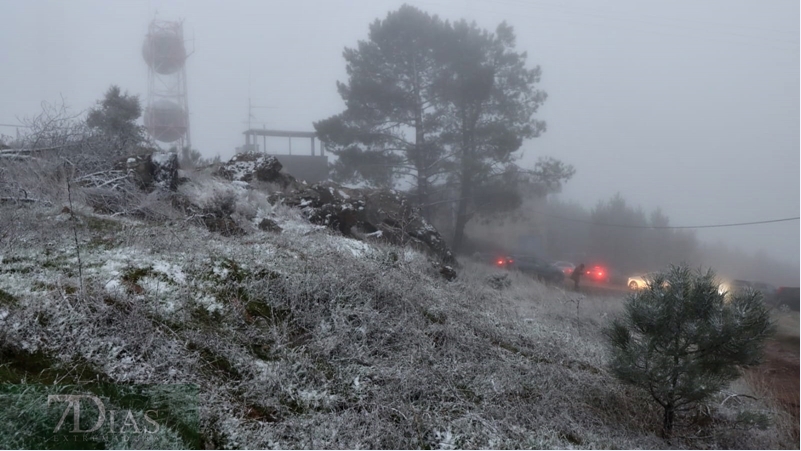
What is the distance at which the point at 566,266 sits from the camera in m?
11.7

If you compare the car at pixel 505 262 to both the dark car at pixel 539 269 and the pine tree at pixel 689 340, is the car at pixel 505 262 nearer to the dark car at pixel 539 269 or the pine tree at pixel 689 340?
the dark car at pixel 539 269

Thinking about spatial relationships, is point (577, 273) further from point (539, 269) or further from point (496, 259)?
point (496, 259)

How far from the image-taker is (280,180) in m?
13.2

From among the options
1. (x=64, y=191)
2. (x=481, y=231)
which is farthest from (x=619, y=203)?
(x=64, y=191)

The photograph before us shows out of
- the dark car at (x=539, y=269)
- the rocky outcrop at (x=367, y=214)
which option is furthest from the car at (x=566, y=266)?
the rocky outcrop at (x=367, y=214)

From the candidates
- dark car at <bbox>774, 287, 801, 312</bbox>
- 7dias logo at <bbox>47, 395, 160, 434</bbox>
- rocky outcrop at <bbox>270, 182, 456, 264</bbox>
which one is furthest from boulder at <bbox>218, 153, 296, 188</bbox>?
dark car at <bbox>774, 287, 801, 312</bbox>

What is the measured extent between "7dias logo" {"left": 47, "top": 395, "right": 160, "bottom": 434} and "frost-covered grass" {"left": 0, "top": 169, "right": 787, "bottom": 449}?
0.84 ft

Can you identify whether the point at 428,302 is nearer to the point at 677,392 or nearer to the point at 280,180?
the point at 677,392

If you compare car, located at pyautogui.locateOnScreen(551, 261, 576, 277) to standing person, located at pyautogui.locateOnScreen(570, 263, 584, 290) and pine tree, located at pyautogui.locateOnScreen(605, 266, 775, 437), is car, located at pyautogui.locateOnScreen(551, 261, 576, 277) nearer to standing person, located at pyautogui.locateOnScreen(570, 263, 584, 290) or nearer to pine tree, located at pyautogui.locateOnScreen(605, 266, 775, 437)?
standing person, located at pyautogui.locateOnScreen(570, 263, 584, 290)

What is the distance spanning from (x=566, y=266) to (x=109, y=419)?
1003 cm

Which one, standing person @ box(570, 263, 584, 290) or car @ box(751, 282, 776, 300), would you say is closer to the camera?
car @ box(751, 282, 776, 300)

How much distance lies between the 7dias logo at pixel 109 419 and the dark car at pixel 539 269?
967 cm

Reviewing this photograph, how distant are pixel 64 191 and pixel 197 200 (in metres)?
2.47

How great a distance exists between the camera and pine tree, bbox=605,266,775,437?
516 centimetres
